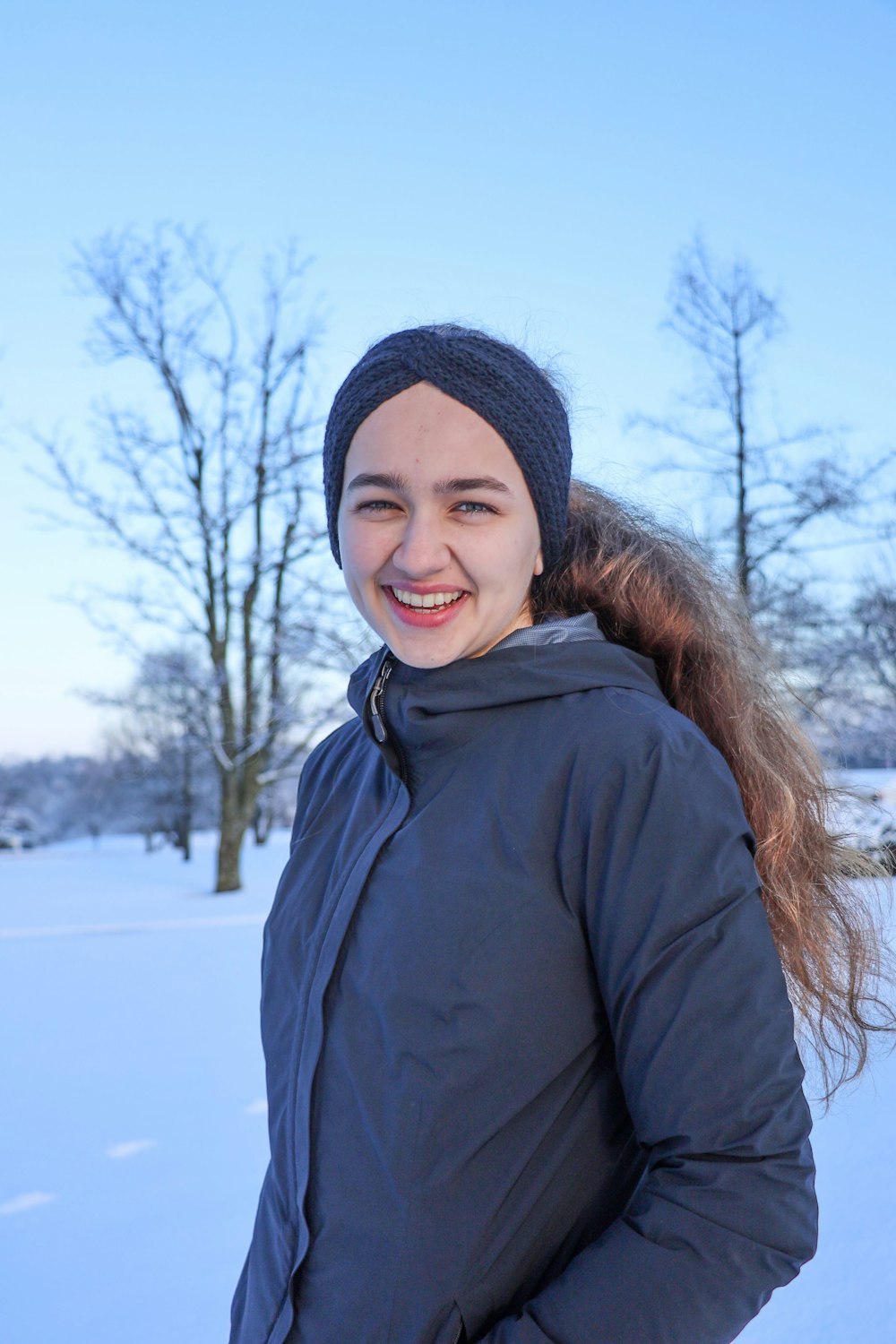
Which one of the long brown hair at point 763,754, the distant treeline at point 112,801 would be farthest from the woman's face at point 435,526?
the distant treeline at point 112,801

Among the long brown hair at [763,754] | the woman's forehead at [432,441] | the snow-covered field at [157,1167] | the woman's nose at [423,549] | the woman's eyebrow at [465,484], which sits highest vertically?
the woman's forehead at [432,441]

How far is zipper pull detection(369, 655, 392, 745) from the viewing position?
1.24 meters

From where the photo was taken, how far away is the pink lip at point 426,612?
119 centimetres

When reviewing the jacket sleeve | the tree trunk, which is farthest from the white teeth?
the tree trunk

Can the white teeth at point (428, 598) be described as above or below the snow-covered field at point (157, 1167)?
above

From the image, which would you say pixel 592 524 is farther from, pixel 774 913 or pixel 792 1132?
pixel 792 1132

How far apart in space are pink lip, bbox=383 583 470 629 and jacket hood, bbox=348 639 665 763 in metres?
0.05

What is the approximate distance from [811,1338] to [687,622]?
1.77m

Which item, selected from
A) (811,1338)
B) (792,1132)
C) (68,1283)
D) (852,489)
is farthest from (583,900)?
(852,489)

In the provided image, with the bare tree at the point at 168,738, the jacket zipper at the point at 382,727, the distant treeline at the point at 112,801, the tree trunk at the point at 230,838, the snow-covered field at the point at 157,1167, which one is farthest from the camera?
the distant treeline at the point at 112,801

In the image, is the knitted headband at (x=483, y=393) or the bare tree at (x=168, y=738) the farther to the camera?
the bare tree at (x=168, y=738)

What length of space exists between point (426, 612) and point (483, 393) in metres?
0.27

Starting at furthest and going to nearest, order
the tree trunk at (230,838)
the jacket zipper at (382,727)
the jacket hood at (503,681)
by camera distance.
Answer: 1. the tree trunk at (230,838)
2. the jacket zipper at (382,727)
3. the jacket hood at (503,681)

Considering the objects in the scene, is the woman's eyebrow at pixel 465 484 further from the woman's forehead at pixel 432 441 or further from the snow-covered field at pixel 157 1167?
the snow-covered field at pixel 157 1167
